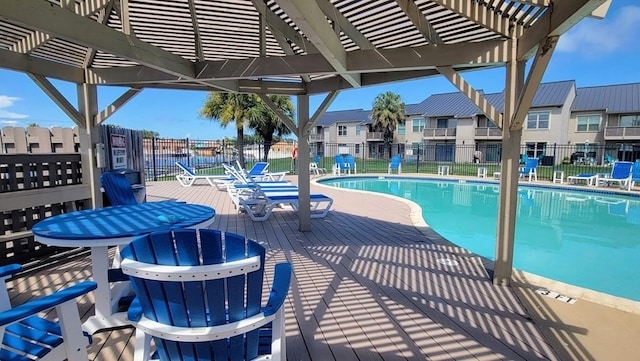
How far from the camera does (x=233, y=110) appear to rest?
49.0 ft

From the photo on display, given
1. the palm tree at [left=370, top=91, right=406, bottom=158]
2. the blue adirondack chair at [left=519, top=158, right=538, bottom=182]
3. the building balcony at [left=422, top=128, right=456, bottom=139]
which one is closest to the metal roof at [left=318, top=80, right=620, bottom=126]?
the building balcony at [left=422, top=128, right=456, bottom=139]

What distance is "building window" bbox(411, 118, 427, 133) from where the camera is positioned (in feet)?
95.4

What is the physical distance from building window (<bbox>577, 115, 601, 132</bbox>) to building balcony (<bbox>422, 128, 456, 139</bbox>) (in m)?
8.25

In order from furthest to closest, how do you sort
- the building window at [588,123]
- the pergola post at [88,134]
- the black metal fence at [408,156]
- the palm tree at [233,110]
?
1. the building window at [588,123]
2. the palm tree at [233,110]
3. the black metal fence at [408,156]
4. the pergola post at [88,134]

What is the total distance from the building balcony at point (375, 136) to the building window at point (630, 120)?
16.8 metres

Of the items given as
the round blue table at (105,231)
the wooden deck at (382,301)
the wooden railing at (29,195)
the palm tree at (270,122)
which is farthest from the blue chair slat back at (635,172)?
the wooden railing at (29,195)

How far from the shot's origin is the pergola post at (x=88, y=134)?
158 inches

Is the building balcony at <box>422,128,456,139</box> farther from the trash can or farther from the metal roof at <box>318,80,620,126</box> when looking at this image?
the trash can

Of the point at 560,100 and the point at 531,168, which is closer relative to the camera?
the point at 531,168

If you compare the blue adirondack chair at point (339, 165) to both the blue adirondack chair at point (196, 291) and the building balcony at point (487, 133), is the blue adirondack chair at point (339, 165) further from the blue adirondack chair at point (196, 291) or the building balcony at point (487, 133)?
the blue adirondack chair at point (196, 291)

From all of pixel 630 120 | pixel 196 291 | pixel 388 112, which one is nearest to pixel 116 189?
pixel 196 291

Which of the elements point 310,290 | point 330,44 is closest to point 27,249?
point 310,290

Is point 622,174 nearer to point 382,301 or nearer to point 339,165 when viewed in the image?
point 339,165

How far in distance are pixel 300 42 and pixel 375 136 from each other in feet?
92.1
